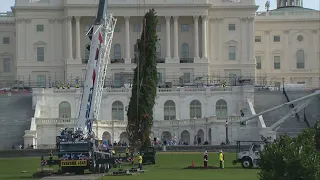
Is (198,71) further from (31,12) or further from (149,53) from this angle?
(149,53)

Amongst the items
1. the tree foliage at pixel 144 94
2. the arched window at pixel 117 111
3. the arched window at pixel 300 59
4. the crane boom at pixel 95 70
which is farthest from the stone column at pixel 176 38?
the crane boom at pixel 95 70

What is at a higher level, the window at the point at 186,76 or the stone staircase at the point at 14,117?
the window at the point at 186,76

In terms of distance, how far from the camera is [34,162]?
70750 millimetres

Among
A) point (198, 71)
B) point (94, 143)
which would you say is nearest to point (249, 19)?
point (198, 71)

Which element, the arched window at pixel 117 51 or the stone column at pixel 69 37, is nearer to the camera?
the stone column at pixel 69 37

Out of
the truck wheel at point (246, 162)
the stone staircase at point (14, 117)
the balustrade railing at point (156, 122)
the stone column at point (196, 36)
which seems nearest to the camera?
the truck wheel at point (246, 162)

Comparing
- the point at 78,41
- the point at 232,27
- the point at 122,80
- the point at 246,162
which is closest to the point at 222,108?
the point at 122,80

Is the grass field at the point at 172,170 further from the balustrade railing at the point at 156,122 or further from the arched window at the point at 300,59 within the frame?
the arched window at the point at 300,59

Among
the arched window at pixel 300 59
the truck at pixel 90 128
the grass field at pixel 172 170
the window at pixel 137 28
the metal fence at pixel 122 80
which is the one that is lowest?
the grass field at pixel 172 170

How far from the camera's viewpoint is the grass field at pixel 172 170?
52.9 m

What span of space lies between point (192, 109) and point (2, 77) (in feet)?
126

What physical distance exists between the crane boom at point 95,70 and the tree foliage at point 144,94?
21.2ft

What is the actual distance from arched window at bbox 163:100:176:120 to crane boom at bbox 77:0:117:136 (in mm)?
40948

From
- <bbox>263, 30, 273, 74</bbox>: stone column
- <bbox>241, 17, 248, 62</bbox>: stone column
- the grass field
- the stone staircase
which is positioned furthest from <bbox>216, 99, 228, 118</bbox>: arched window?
<bbox>263, 30, 273, 74</bbox>: stone column
